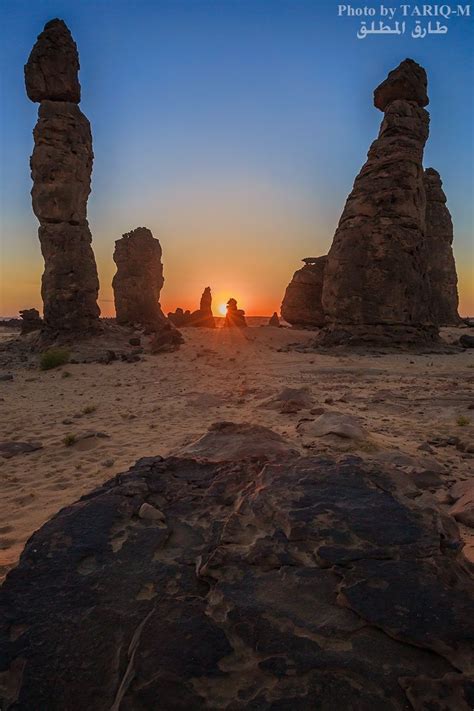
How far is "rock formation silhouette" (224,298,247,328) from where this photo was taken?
26.6 metres

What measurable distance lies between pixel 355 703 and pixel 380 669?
7.1 inches

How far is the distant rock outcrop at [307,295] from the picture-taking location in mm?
24328

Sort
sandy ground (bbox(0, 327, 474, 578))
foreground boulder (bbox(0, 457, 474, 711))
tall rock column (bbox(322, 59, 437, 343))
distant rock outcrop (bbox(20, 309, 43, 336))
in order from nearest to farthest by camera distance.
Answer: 1. foreground boulder (bbox(0, 457, 474, 711))
2. sandy ground (bbox(0, 327, 474, 578))
3. tall rock column (bbox(322, 59, 437, 343))
4. distant rock outcrop (bbox(20, 309, 43, 336))

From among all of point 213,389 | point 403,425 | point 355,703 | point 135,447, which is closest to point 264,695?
point 355,703

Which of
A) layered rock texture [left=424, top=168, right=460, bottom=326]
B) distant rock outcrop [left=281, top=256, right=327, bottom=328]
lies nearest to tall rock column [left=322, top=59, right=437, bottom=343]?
distant rock outcrop [left=281, top=256, right=327, bottom=328]

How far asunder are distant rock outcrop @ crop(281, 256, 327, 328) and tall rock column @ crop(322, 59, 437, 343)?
7.54 m

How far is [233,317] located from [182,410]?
20.6m

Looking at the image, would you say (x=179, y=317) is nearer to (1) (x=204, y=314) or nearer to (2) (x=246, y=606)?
(1) (x=204, y=314)

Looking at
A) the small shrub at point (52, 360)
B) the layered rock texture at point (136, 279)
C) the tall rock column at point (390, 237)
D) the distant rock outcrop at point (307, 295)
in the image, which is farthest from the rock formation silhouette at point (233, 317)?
the small shrub at point (52, 360)

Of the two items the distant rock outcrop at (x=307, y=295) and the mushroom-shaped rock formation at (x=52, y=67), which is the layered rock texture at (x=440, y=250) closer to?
the distant rock outcrop at (x=307, y=295)

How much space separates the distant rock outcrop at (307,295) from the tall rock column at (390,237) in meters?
7.54

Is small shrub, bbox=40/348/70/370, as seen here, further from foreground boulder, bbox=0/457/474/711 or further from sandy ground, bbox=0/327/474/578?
foreground boulder, bbox=0/457/474/711

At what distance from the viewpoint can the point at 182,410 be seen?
7.08 meters

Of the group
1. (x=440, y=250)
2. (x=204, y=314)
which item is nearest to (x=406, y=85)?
(x=440, y=250)
